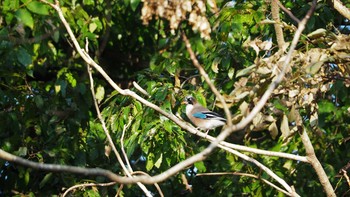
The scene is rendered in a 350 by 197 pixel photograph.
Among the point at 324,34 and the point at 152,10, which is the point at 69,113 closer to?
the point at 324,34

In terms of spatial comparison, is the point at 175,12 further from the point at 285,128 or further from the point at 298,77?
the point at 285,128

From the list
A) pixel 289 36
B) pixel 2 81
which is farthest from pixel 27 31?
pixel 289 36

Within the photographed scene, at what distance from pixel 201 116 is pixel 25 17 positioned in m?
2.04

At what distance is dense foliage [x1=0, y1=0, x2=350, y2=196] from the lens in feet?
19.7

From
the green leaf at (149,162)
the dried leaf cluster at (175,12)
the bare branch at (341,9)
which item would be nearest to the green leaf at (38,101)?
the green leaf at (149,162)

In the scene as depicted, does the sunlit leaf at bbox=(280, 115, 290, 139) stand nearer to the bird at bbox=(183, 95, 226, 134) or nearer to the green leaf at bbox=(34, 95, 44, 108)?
the bird at bbox=(183, 95, 226, 134)

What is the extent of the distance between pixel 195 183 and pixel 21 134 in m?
1.99

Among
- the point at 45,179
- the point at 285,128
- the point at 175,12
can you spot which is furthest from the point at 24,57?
the point at 175,12

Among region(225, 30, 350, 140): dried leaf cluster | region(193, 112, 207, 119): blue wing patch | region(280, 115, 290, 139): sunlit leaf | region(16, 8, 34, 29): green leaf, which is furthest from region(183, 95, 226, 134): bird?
region(225, 30, 350, 140): dried leaf cluster

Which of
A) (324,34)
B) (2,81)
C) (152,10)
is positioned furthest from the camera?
(2,81)

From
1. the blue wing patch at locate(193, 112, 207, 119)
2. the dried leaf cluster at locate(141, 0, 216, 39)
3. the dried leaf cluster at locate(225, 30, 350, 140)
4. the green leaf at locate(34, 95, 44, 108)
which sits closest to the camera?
the dried leaf cluster at locate(141, 0, 216, 39)

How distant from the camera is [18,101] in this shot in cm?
708

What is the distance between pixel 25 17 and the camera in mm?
5277

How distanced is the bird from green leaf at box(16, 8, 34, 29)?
1500 mm
